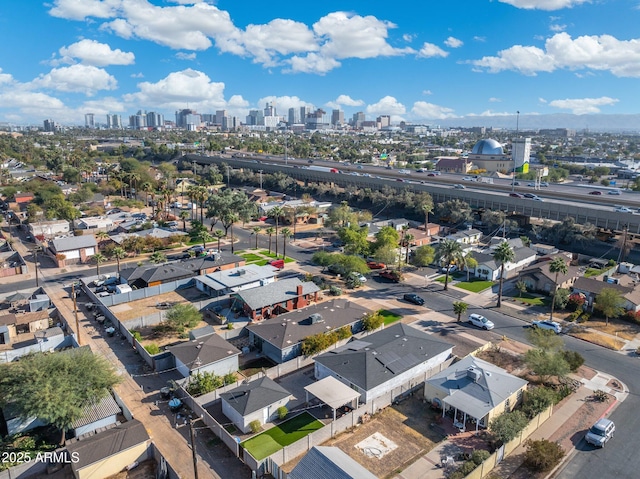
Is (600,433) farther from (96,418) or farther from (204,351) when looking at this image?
(96,418)

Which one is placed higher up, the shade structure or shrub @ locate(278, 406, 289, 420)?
the shade structure

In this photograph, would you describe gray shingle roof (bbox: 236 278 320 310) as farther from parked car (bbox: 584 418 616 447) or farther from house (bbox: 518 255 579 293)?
parked car (bbox: 584 418 616 447)

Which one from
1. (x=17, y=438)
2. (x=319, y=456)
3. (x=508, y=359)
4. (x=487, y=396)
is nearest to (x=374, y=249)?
(x=508, y=359)

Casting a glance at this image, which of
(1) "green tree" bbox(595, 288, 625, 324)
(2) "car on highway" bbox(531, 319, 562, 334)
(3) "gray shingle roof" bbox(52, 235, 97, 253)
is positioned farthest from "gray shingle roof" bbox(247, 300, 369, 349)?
(3) "gray shingle roof" bbox(52, 235, 97, 253)

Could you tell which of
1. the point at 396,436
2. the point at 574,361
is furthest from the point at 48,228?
the point at 574,361

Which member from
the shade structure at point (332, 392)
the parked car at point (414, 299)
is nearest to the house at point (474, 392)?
the shade structure at point (332, 392)

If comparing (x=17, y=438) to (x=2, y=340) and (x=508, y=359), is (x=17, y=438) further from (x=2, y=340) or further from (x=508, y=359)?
(x=508, y=359)
